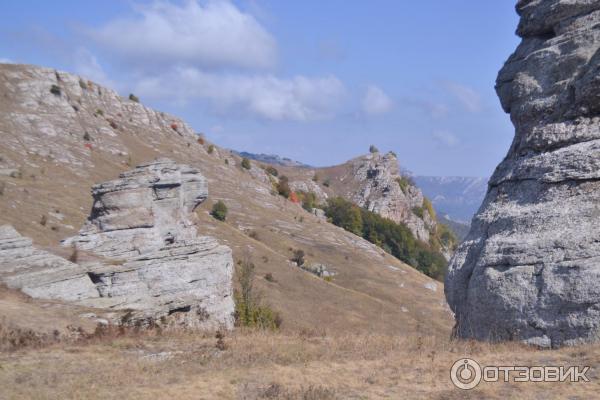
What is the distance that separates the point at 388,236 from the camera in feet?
446

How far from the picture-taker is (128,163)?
9050 cm

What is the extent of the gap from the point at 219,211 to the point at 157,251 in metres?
53.4

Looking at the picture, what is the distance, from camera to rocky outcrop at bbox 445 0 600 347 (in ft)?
43.4

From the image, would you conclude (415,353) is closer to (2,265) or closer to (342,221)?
(2,265)

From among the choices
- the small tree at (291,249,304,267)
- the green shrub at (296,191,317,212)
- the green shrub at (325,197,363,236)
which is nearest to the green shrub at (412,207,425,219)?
the green shrub at (296,191,317,212)

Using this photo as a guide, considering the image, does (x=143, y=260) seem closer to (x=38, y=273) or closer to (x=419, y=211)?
(x=38, y=273)

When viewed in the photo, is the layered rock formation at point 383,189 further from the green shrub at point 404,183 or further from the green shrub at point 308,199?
the green shrub at point 308,199

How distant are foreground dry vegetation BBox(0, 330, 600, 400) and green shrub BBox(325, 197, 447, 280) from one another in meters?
116

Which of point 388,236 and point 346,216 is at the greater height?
point 346,216

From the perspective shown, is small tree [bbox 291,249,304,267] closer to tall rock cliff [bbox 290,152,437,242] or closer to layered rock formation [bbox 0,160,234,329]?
layered rock formation [bbox 0,160,234,329]

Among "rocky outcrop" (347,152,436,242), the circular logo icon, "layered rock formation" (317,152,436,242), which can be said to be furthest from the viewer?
"layered rock formation" (317,152,436,242)

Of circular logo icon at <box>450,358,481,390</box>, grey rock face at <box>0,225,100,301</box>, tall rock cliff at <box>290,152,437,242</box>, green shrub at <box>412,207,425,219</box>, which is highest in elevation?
tall rock cliff at <box>290,152,437,242</box>

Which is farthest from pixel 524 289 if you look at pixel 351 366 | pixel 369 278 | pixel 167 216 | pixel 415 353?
pixel 369 278

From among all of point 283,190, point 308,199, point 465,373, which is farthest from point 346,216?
point 465,373
